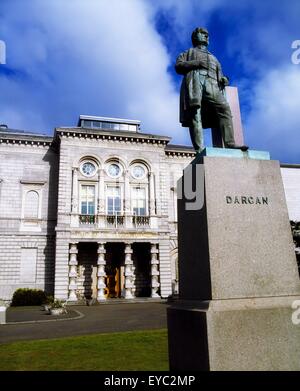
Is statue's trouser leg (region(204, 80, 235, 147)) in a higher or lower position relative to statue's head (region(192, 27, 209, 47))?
lower

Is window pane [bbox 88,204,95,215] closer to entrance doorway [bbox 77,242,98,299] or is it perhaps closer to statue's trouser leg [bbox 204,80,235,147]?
entrance doorway [bbox 77,242,98,299]

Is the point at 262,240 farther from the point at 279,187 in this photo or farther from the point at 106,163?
the point at 106,163

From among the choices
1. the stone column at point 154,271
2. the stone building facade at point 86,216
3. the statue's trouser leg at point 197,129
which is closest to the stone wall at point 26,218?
the stone building facade at point 86,216

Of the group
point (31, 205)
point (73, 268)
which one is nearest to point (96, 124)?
point (31, 205)

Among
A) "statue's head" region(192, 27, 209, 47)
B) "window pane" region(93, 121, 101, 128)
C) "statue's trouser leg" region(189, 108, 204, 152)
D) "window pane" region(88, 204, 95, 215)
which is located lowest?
"statue's trouser leg" region(189, 108, 204, 152)

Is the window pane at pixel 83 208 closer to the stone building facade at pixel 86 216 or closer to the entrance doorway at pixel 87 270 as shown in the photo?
the stone building facade at pixel 86 216

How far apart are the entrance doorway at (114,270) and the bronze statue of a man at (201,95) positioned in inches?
1069

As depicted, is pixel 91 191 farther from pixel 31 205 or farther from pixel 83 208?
pixel 31 205

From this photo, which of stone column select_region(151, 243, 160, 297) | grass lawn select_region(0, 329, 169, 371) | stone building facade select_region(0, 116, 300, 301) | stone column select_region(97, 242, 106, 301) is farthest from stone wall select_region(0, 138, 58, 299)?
grass lawn select_region(0, 329, 169, 371)

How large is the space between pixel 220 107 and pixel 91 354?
616 cm

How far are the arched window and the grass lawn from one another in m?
22.9

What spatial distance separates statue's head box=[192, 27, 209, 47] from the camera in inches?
251

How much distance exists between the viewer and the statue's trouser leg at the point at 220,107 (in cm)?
580

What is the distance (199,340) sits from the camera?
4.18 metres
